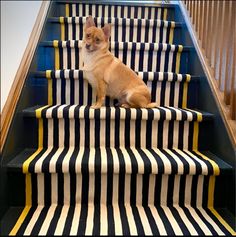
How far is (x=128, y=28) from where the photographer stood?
7.17 feet

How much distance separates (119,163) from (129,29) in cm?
139

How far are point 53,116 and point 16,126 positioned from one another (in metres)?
0.19

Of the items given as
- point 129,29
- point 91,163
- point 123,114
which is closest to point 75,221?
point 91,163

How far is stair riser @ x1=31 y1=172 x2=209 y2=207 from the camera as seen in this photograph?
1.18 meters

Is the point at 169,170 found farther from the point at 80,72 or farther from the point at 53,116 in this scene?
the point at 80,72

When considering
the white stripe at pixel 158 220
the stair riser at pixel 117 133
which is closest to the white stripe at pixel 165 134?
the stair riser at pixel 117 133

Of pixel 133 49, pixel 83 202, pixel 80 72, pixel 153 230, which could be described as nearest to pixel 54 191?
pixel 83 202

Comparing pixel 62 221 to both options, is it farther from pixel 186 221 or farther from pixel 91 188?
pixel 186 221

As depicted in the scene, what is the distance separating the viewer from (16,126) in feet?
4.08

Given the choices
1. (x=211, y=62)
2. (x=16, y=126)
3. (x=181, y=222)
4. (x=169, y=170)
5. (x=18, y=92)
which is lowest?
(x=181, y=222)

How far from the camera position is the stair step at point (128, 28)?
2.13 meters

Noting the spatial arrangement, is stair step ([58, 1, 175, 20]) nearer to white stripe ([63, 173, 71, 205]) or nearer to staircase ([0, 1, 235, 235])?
staircase ([0, 1, 235, 235])

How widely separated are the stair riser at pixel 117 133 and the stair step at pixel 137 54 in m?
0.62

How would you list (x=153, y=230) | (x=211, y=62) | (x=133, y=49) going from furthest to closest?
(x=133, y=49)
(x=211, y=62)
(x=153, y=230)
